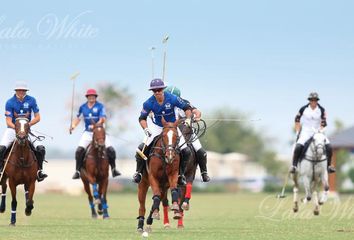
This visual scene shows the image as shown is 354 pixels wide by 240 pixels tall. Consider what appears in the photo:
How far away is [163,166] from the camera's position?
677 inches

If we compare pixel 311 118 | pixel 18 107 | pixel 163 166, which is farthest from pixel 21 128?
pixel 311 118

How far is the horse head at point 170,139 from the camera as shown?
16.8m

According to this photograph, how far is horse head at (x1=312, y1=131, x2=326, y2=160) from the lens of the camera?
2559 cm

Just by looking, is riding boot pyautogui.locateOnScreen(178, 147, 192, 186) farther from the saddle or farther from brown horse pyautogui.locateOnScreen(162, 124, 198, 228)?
the saddle

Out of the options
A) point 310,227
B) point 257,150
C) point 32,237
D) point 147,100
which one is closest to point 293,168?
point 310,227

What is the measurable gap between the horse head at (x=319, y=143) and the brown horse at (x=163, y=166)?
883 centimetres

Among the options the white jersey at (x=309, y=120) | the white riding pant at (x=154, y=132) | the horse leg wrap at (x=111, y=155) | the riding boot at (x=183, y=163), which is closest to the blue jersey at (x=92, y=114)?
the horse leg wrap at (x=111, y=155)

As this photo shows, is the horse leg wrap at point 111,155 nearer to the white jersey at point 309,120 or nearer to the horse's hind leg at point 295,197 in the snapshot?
the white jersey at point 309,120

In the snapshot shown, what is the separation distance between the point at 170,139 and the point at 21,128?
3.79 meters

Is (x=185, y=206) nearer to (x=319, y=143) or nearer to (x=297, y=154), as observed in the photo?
(x=319, y=143)

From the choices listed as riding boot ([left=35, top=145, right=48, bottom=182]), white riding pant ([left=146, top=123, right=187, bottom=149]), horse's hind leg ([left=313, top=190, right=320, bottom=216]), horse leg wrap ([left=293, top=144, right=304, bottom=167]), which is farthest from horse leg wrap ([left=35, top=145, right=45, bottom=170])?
horse's hind leg ([left=313, top=190, right=320, bottom=216])

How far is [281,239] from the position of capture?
624 inches

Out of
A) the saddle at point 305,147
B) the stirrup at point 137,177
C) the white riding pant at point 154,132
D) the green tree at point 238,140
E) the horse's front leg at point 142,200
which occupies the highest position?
Answer: the green tree at point 238,140

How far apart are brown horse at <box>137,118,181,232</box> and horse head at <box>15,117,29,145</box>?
300 centimetres
